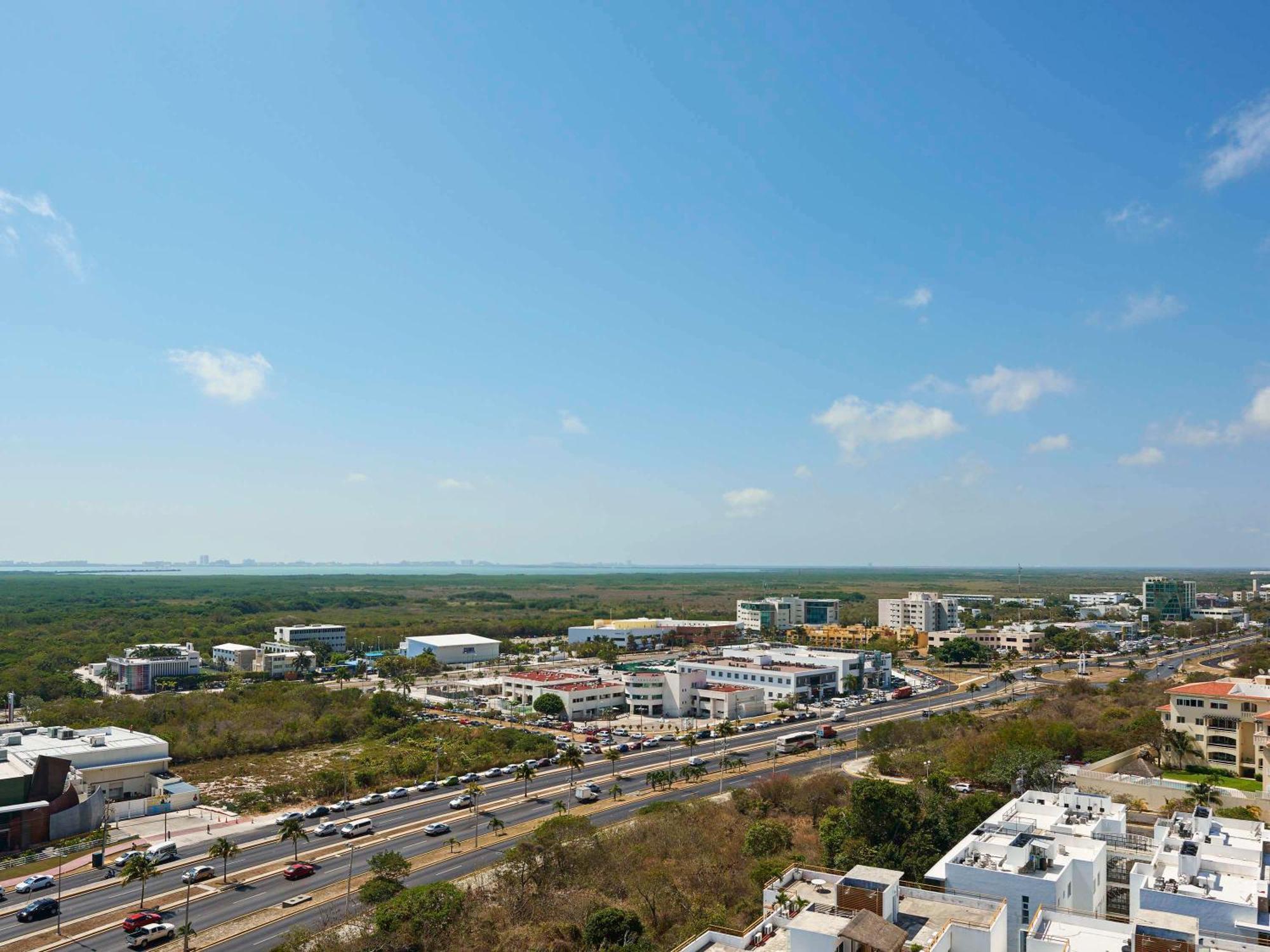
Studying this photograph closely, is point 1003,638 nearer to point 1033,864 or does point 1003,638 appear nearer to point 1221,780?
point 1221,780

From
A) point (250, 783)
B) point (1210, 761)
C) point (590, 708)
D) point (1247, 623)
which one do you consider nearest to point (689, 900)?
point (250, 783)

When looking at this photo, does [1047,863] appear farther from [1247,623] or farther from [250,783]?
[1247,623]

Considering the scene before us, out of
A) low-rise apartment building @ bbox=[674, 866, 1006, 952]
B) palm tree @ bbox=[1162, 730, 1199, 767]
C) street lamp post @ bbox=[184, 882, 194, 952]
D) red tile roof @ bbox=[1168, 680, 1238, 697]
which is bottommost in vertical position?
street lamp post @ bbox=[184, 882, 194, 952]

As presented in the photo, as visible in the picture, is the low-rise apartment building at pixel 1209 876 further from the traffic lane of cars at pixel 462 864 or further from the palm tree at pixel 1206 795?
the traffic lane of cars at pixel 462 864

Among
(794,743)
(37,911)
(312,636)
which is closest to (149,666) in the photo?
(312,636)

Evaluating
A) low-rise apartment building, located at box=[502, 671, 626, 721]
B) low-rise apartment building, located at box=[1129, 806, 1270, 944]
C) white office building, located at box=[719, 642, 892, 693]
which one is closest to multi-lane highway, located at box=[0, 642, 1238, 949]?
low-rise apartment building, located at box=[502, 671, 626, 721]

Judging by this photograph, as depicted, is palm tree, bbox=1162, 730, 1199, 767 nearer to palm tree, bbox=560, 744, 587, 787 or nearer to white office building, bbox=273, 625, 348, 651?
palm tree, bbox=560, 744, 587, 787
